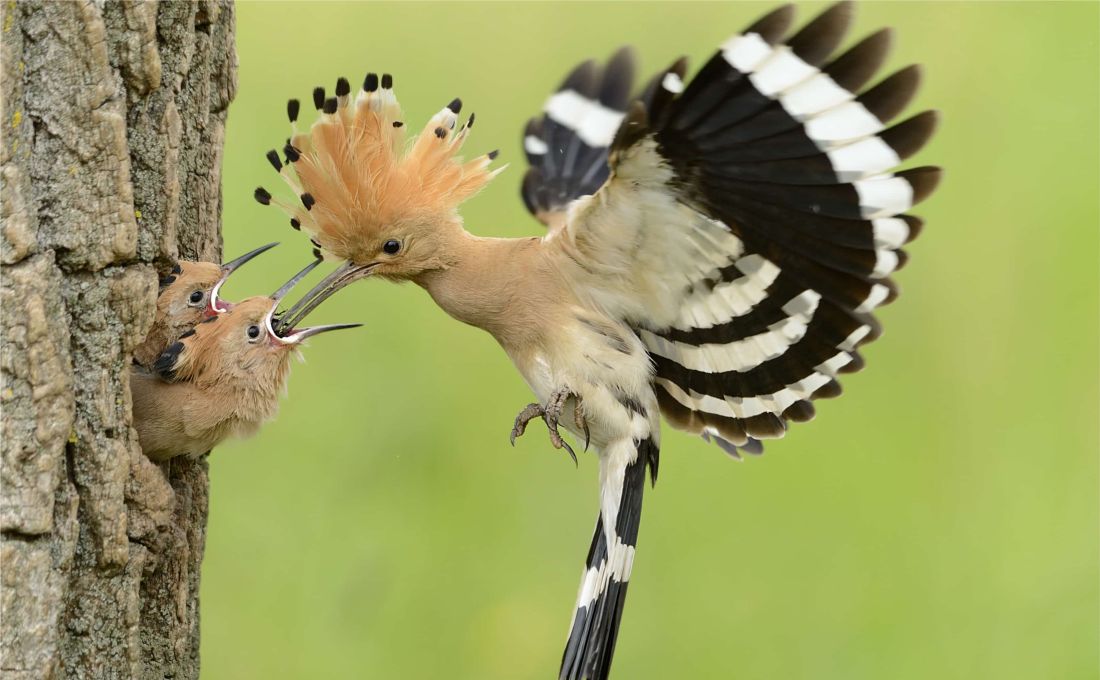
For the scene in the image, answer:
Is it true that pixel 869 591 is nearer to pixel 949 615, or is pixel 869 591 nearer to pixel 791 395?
pixel 949 615

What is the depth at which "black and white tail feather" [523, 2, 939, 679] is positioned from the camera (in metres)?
1.88

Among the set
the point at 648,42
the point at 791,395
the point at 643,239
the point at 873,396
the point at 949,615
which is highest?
the point at 648,42

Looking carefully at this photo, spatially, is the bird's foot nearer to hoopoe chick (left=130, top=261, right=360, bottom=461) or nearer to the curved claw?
the curved claw

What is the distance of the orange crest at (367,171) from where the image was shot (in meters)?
2.14

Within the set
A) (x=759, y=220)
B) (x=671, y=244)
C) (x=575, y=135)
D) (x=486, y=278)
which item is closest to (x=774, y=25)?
(x=759, y=220)

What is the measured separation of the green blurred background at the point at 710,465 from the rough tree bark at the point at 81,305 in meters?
1.69

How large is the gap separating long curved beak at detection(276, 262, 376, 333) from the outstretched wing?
1.26 ft

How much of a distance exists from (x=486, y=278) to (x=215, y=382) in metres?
0.60

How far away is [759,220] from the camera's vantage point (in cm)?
204

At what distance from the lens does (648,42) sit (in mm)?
5035

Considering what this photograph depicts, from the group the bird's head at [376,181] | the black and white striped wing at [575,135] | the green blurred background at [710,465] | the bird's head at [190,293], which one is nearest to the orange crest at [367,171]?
the bird's head at [376,181]

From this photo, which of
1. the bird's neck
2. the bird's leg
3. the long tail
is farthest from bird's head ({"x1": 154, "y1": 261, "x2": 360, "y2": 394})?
the long tail

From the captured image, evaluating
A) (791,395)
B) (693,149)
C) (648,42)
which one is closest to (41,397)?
(693,149)

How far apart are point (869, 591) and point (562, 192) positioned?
1.66 meters
